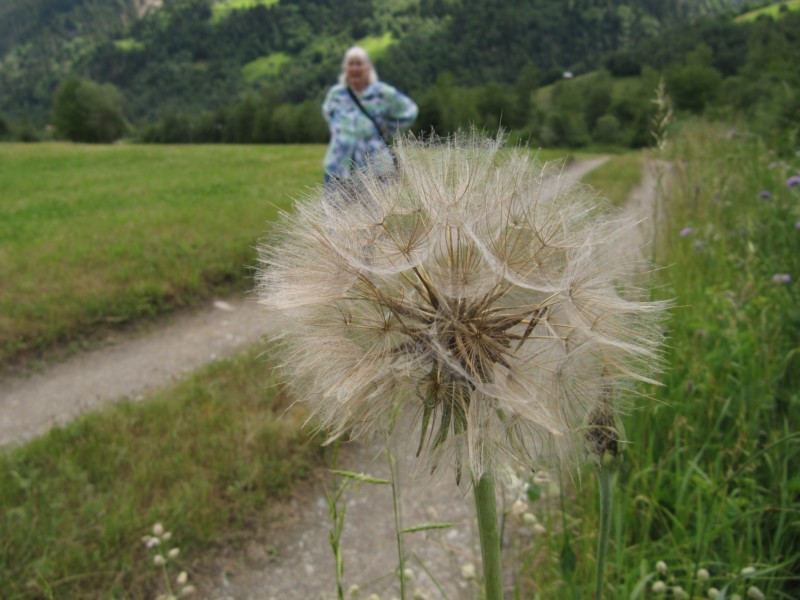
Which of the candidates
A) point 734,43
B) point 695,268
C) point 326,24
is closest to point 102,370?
point 695,268

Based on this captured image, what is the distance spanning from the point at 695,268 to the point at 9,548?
16.5 feet

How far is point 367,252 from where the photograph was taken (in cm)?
140

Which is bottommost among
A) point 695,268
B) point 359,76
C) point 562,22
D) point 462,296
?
point 695,268

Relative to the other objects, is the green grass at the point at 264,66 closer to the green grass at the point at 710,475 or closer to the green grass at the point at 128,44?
the green grass at the point at 128,44

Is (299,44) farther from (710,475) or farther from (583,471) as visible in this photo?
(710,475)

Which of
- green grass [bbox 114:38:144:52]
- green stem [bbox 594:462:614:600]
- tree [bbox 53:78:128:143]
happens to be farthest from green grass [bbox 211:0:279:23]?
green stem [bbox 594:462:614:600]

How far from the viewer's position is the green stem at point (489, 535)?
1.03 meters

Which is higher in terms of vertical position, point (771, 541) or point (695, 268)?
point (695, 268)

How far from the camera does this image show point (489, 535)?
103 cm

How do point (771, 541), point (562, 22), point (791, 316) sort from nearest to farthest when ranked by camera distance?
point (771, 541), point (791, 316), point (562, 22)

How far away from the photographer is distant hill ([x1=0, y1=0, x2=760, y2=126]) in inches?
4619

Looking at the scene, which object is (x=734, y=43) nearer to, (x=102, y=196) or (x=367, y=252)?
(x=102, y=196)

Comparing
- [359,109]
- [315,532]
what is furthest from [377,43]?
[315,532]

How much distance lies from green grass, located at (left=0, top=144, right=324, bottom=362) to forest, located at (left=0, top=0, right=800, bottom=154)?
677 centimetres
